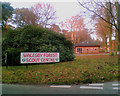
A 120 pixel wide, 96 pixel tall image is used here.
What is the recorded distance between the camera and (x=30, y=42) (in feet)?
42.1

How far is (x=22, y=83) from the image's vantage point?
653cm

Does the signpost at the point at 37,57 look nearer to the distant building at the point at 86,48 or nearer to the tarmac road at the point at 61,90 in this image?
the tarmac road at the point at 61,90

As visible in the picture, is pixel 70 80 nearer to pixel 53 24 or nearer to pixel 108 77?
pixel 108 77

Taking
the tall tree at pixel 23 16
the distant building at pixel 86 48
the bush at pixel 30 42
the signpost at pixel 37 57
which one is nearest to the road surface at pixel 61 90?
the signpost at pixel 37 57

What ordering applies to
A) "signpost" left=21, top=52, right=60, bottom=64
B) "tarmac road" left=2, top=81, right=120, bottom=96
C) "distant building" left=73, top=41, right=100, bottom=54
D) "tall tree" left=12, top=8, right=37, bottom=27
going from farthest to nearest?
"distant building" left=73, top=41, right=100, bottom=54, "tall tree" left=12, top=8, right=37, bottom=27, "signpost" left=21, top=52, right=60, bottom=64, "tarmac road" left=2, top=81, right=120, bottom=96

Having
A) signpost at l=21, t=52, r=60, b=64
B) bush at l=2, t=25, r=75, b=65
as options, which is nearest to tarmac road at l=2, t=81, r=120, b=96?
signpost at l=21, t=52, r=60, b=64

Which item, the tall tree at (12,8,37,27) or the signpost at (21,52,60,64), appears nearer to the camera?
the signpost at (21,52,60,64)

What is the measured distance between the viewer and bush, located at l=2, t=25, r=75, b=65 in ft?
40.3

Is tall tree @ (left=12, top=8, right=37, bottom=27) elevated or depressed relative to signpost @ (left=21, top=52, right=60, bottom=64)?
elevated

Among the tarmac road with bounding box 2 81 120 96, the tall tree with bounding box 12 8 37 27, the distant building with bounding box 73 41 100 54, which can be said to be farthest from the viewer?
the distant building with bounding box 73 41 100 54

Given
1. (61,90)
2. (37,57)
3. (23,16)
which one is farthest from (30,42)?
(23,16)

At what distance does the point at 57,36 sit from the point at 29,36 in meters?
3.54

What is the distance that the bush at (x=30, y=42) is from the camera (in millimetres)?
12297

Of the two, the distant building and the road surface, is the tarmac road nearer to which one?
the road surface
